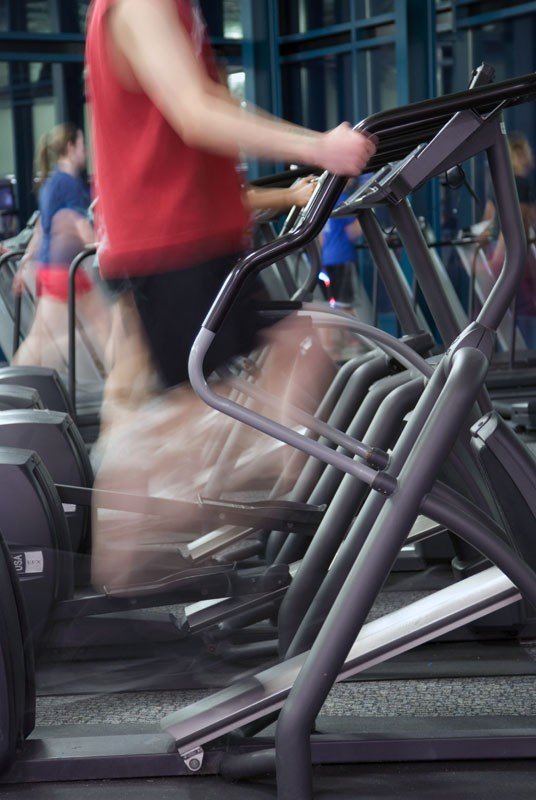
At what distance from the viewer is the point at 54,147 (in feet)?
16.2

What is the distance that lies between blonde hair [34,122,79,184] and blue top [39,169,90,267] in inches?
3.8

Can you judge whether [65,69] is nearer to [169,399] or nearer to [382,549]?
[169,399]

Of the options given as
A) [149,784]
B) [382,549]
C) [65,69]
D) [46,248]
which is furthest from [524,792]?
[65,69]

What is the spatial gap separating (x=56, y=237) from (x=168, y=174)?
3374 mm

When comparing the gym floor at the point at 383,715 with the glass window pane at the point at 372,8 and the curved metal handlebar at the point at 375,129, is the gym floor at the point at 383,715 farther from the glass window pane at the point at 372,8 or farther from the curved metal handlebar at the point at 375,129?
the glass window pane at the point at 372,8

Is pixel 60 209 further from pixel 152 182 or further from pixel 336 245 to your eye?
pixel 152 182

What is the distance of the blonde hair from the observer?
4906mm

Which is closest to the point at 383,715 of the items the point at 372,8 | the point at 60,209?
the point at 60,209

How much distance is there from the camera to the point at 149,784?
1.68 m

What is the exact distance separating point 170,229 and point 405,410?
2.03 ft

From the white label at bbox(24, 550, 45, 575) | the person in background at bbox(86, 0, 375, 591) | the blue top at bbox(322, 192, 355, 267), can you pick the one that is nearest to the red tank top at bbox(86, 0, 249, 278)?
the person in background at bbox(86, 0, 375, 591)

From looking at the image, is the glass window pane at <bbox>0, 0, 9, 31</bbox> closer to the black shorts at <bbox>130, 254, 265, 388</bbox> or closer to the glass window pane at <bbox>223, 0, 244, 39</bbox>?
the glass window pane at <bbox>223, 0, 244, 39</bbox>

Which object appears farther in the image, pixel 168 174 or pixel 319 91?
pixel 319 91

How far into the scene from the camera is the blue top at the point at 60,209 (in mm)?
4883
